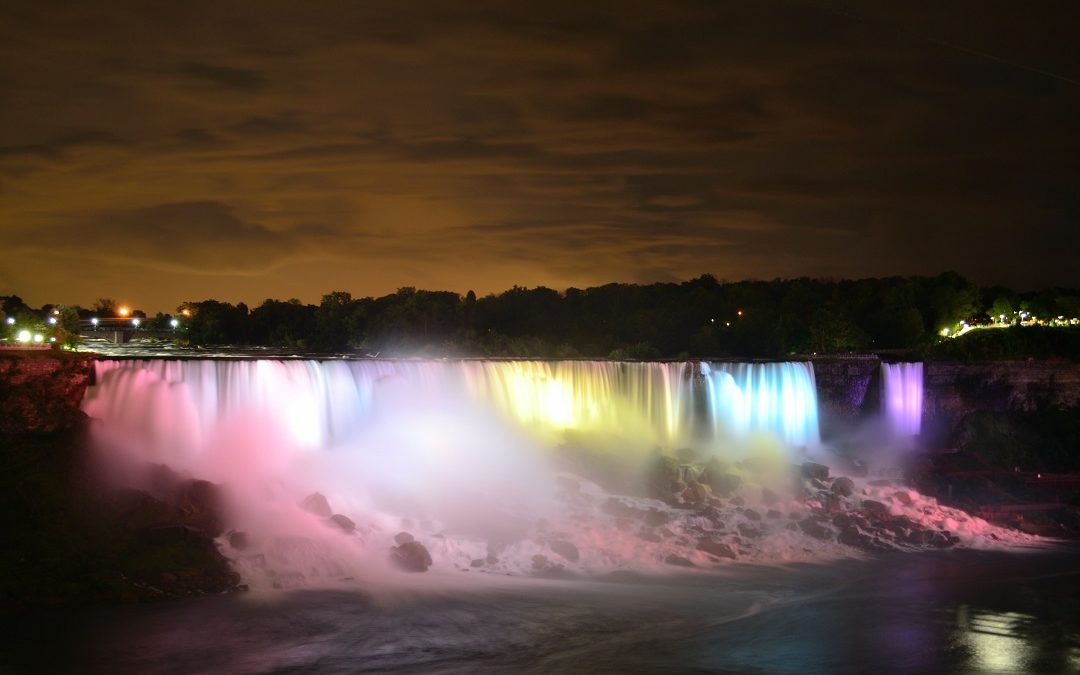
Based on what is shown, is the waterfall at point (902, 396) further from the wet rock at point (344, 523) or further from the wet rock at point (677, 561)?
the wet rock at point (344, 523)

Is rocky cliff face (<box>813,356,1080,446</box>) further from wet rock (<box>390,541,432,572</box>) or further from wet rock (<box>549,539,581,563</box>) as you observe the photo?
wet rock (<box>390,541,432,572</box>)

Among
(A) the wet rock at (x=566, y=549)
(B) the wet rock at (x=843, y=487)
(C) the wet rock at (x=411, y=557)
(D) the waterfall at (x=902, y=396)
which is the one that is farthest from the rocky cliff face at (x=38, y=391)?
(D) the waterfall at (x=902, y=396)

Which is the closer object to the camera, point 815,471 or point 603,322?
point 815,471

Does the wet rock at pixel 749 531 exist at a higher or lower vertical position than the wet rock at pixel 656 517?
lower

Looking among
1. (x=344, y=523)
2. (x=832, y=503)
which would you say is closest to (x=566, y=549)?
(x=344, y=523)

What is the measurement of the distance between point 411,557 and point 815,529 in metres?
13.3

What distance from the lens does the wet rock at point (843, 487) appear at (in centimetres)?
4088

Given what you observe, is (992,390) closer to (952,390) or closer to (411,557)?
(952,390)

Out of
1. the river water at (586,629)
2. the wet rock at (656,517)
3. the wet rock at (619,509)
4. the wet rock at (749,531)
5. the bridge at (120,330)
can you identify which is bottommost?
the river water at (586,629)

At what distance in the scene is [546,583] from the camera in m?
28.8

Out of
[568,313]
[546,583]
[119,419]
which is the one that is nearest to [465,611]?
[546,583]

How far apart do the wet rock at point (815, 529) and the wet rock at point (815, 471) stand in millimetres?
5748

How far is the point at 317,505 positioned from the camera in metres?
31.6

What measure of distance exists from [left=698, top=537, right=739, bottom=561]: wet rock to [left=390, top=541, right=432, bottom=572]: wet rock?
805 cm
